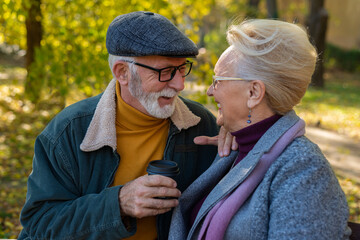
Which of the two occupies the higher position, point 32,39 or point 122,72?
point 122,72

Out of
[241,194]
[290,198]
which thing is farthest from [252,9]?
[290,198]

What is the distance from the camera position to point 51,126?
93.5 inches

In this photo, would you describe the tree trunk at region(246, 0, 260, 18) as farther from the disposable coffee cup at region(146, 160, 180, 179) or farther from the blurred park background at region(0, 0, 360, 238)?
the disposable coffee cup at region(146, 160, 180, 179)

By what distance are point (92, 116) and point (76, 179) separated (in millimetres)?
402

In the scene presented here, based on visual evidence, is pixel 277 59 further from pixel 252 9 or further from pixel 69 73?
pixel 252 9

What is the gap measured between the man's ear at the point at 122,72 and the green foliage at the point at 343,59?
19.2 metres

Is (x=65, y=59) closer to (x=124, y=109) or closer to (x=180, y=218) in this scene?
(x=124, y=109)

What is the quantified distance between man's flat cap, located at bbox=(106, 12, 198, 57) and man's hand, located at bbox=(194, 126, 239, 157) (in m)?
0.54

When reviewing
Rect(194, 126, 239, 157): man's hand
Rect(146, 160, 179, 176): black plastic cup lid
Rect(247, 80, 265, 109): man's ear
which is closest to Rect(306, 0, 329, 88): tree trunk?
Rect(194, 126, 239, 157): man's hand

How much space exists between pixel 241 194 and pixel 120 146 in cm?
91

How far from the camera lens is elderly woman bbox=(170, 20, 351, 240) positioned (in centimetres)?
170

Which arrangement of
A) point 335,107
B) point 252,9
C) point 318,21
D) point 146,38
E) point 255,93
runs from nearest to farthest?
point 255,93 → point 146,38 → point 335,107 → point 318,21 → point 252,9

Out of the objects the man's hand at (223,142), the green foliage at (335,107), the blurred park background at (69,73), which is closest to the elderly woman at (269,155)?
the man's hand at (223,142)

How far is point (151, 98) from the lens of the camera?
2.41 m
